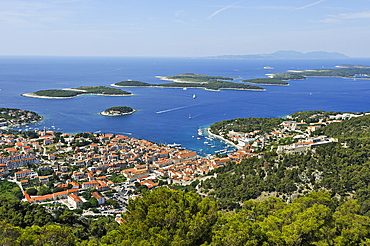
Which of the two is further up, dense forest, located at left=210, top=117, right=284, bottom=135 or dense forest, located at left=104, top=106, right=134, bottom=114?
dense forest, located at left=104, top=106, right=134, bottom=114

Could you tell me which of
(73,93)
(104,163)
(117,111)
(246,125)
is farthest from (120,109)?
(104,163)

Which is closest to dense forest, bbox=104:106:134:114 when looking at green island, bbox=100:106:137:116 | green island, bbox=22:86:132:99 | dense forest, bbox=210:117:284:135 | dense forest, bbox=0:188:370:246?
green island, bbox=100:106:137:116

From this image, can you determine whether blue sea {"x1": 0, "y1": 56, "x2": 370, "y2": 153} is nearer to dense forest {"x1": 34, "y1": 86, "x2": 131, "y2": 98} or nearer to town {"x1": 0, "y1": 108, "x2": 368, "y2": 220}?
dense forest {"x1": 34, "y1": 86, "x2": 131, "y2": 98}

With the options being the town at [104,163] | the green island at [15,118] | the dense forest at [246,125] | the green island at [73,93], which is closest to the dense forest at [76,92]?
the green island at [73,93]

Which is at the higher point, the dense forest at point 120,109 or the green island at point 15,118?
the dense forest at point 120,109

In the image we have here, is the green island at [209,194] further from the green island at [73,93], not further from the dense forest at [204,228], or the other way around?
the green island at [73,93]

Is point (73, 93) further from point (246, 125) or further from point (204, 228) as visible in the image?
point (204, 228)

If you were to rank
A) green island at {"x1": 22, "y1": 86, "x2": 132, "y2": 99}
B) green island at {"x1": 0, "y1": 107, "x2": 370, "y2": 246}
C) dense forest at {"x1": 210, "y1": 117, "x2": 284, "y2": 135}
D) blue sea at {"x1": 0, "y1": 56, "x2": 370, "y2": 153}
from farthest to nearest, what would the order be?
green island at {"x1": 22, "y1": 86, "x2": 132, "y2": 99} < blue sea at {"x1": 0, "y1": 56, "x2": 370, "y2": 153} < dense forest at {"x1": 210, "y1": 117, "x2": 284, "y2": 135} < green island at {"x1": 0, "y1": 107, "x2": 370, "y2": 246}

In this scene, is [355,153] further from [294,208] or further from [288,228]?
[288,228]

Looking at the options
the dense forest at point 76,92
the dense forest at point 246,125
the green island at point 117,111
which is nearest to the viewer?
the dense forest at point 246,125
